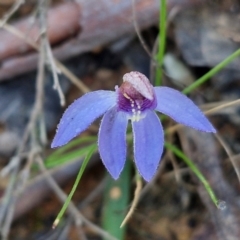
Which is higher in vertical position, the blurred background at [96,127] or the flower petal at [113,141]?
the flower petal at [113,141]

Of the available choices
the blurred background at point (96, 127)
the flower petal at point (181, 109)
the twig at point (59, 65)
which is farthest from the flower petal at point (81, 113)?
the twig at point (59, 65)

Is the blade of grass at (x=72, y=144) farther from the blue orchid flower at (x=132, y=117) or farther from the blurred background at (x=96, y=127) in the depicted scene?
the blue orchid flower at (x=132, y=117)

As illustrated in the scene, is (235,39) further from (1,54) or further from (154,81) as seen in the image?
(1,54)

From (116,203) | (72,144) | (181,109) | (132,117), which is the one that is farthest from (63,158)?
(181,109)

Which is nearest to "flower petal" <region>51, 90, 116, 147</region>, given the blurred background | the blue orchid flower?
the blue orchid flower

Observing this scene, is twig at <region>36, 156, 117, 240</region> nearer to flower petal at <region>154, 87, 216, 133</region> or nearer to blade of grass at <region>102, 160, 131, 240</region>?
blade of grass at <region>102, 160, 131, 240</region>

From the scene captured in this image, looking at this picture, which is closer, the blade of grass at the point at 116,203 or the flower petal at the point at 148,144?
the flower petal at the point at 148,144

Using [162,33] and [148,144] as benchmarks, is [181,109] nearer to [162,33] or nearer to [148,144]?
[148,144]
